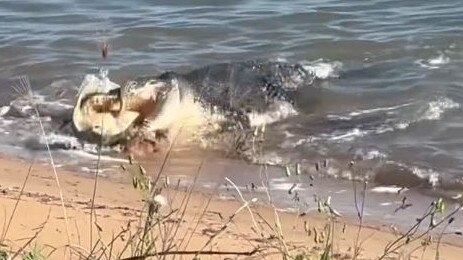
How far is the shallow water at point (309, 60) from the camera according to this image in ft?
21.8

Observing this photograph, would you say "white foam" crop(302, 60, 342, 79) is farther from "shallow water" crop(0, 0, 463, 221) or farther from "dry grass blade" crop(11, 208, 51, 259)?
"dry grass blade" crop(11, 208, 51, 259)

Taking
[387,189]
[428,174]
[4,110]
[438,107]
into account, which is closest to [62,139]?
[4,110]

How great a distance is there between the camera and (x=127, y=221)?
4504 mm

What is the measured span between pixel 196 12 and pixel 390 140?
4.91 meters

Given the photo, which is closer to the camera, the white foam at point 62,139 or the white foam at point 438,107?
the white foam at point 62,139

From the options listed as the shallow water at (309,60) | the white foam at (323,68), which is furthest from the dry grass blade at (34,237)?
the white foam at (323,68)

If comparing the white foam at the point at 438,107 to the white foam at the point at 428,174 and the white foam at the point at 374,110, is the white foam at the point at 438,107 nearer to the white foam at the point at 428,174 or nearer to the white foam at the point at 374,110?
the white foam at the point at 374,110

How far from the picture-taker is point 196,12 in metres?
11.3

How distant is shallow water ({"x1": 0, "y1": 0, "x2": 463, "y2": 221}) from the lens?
6648mm

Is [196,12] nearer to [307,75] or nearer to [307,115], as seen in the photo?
[307,75]

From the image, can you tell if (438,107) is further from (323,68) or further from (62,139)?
(62,139)

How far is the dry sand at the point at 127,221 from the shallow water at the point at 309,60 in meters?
0.90

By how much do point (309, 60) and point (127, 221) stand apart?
4975 millimetres

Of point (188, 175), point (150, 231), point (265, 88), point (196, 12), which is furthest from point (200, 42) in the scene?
point (150, 231)
